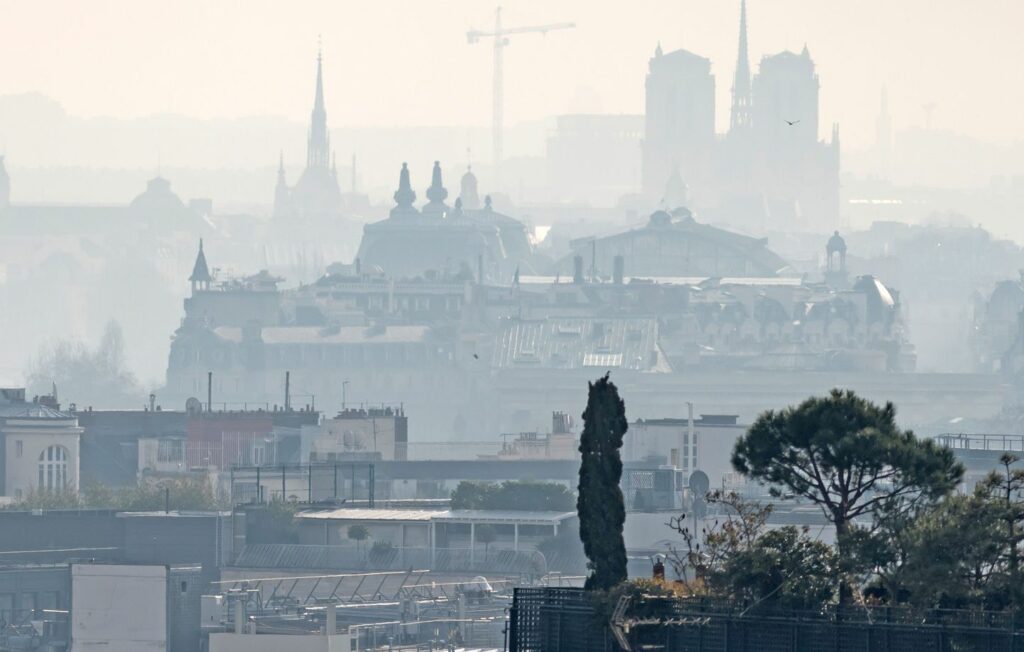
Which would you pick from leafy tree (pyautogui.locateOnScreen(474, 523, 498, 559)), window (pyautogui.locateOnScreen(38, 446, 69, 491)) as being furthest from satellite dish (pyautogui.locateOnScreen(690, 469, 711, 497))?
window (pyautogui.locateOnScreen(38, 446, 69, 491))

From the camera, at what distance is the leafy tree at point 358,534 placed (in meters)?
65.9

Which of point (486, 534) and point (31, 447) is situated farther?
point (31, 447)

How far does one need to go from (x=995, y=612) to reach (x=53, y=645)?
85.5 ft

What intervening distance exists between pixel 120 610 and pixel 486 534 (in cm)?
1330

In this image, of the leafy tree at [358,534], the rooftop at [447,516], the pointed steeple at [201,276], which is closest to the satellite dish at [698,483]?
the rooftop at [447,516]

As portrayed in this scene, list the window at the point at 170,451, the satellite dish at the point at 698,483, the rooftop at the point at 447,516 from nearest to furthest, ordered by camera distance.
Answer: the satellite dish at the point at 698,483
the rooftop at the point at 447,516
the window at the point at 170,451

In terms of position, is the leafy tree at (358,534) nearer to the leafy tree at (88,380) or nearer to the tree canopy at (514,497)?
the tree canopy at (514,497)

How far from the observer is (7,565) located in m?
62.8

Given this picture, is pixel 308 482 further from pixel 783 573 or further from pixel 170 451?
pixel 783 573

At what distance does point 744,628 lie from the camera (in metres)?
29.8

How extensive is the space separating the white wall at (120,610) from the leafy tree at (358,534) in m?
11.2

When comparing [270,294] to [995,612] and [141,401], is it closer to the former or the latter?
[141,401]

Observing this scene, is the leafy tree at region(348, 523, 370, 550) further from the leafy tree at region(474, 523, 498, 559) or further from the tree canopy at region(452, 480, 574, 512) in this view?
the tree canopy at region(452, 480, 574, 512)

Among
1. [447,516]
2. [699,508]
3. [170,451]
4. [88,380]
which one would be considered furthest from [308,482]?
[88,380]
